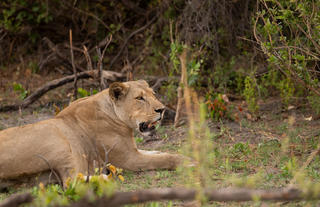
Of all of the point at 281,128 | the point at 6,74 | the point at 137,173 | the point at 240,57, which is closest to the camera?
the point at 137,173

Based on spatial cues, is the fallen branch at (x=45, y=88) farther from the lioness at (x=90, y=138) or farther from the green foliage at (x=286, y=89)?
the green foliage at (x=286, y=89)

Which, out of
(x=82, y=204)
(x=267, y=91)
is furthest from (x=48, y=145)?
(x=267, y=91)

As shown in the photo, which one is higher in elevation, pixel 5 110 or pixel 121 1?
pixel 121 1

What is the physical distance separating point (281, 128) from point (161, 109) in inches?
76.9

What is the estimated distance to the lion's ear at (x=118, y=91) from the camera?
437 cm

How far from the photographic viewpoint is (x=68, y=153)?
3.71 meters

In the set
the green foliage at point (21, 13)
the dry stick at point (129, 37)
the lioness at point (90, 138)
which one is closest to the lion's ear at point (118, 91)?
the lioness at point (90, 138)

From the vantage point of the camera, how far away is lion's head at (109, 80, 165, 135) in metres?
4.37

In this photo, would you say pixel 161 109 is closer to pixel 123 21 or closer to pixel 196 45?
pixel 196 45

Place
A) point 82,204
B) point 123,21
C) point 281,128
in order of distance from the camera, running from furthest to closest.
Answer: point 123,21 < point 281,128 < point 82,204

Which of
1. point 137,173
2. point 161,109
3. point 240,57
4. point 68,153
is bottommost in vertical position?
→ point 137,173

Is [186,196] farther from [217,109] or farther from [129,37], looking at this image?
[129,37]

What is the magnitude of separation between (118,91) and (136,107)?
0.23m

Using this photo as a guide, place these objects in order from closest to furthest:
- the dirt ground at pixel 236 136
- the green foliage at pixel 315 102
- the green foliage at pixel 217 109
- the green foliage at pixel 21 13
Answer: the dirt ground at pixel 236 136, the green foliage at pixel 315 102, the green foliage at pixel 217 109, the green foliage at pixel 21 13
